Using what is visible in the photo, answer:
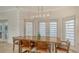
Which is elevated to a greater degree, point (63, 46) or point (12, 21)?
point (12, 21)

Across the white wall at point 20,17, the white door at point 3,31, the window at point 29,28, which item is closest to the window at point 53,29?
the white wall at point 20,17

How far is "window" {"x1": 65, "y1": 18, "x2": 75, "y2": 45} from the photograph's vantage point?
Answer: 1.98 meters

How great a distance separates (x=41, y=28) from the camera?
2008 mm

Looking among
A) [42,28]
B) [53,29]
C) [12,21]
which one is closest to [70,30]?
[53,29]

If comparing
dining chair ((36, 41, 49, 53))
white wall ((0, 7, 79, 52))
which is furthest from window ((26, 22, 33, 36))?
dining chair ((36, 41, 49, 53))

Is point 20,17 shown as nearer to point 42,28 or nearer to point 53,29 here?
point 42,28

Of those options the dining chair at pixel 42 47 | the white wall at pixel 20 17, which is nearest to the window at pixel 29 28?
the white wall at pixel 20 17

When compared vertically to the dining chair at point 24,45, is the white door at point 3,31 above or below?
above

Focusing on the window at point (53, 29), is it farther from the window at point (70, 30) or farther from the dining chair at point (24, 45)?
the dining chair at point (24, 45)

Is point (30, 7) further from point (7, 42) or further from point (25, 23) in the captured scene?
point (7, 42)

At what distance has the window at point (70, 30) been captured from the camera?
1.98m

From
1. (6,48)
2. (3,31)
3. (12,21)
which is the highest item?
(12,21)

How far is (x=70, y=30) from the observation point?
199 cm

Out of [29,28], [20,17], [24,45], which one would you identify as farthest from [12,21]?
[24,45]
